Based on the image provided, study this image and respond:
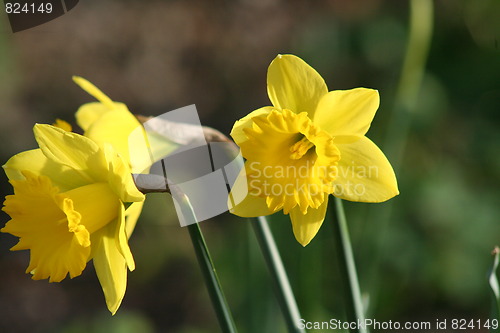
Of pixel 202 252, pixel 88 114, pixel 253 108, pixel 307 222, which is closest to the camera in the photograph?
pixel 202 252

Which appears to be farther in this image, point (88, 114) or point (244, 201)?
point (88, 114)

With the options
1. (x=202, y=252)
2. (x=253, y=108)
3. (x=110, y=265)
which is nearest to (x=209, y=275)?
(x=202, y=252)

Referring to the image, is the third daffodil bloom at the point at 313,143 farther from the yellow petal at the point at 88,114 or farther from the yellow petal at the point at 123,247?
the yellow petal at the point at 88,114

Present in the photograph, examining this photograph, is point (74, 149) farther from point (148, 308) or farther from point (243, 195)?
point (148, 308)

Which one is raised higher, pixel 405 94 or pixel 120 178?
pixel 120 178

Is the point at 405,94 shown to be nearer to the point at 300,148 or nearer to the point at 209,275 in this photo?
the point at 300,148

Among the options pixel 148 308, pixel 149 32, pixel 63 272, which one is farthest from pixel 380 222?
pixel 149 32

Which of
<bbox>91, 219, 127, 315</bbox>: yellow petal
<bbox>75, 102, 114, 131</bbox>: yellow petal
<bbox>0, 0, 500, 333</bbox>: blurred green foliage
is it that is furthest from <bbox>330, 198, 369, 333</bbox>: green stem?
<bbox>0, 0, 500, 333</bbox>: blurred green foliage
